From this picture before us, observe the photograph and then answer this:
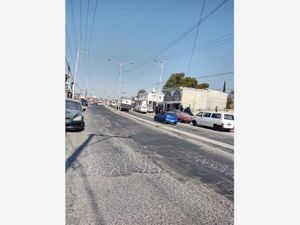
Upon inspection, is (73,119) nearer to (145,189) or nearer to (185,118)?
(145,189)

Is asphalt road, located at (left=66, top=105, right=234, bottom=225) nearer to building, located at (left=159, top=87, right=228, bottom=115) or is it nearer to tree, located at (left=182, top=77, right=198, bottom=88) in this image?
building, located at (left=159, top=87, right=228, bottom=115)

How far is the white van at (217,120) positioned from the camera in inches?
816

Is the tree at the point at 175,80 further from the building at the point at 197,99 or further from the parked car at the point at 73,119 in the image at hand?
the parked car at the point at 73,119

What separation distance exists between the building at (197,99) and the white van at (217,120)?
18.5 metres

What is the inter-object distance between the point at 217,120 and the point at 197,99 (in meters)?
22.3

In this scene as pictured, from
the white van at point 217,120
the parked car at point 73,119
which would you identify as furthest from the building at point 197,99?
the parked car at point 73,119

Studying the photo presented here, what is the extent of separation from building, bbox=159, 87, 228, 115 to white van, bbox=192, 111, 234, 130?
60.6 feet

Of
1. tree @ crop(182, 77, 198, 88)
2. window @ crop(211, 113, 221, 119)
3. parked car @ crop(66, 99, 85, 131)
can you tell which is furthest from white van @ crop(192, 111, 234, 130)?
tree @ crop(182, 77, 198, 88)

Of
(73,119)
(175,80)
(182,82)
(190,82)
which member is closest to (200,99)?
(190,82)
